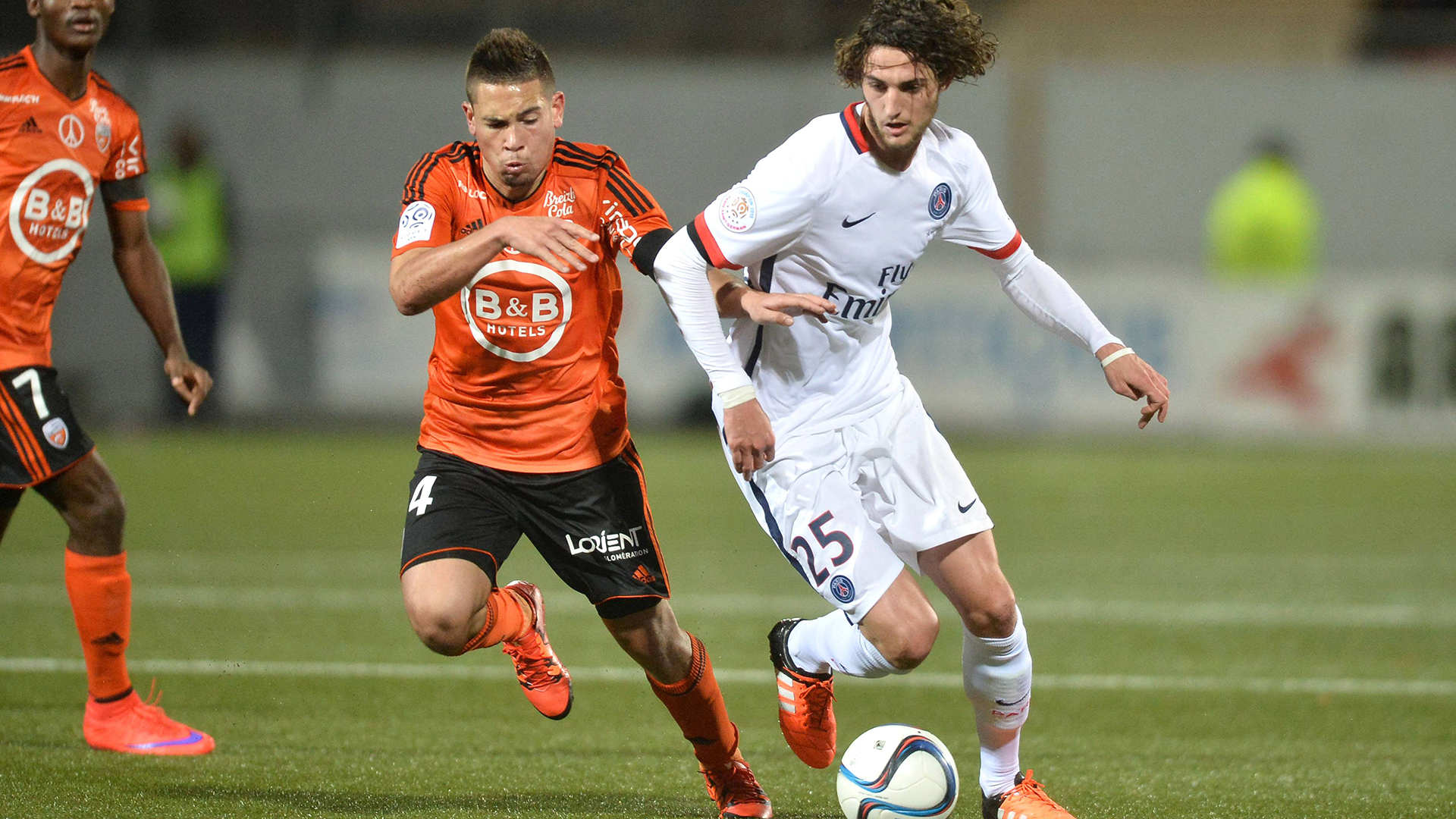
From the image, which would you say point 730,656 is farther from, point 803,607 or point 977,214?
point 977,214

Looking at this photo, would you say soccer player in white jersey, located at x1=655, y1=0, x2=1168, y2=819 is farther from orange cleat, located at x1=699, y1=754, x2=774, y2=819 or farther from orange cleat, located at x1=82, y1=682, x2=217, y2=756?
orange cleat, located at x1=82, y1=682, x2=217, y2=756

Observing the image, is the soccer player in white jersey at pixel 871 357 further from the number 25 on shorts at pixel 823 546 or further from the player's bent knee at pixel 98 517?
the player's bent knee at pixel 98 517

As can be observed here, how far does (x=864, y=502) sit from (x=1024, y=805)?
90cm

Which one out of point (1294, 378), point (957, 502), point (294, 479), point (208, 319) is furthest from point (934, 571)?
point (208, 319)

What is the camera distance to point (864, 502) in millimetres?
4367

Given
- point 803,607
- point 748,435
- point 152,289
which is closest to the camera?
point 748,435

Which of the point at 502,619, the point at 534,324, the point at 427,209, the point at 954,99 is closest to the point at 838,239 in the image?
the point at 534,324

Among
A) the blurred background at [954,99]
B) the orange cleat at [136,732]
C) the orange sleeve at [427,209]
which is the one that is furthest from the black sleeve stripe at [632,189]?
the blurred background at [954,99]

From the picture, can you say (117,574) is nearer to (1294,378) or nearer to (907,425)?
(907,425)

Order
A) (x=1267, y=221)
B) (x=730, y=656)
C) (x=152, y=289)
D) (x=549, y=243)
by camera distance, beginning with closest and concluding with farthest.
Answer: (x=549, y=243)
(x=152, y=289)
(x=730, y=656)
(x=1267, y=221)

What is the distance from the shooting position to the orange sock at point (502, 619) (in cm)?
433

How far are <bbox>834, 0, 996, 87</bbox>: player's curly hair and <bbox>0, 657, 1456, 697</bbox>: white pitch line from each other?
2.72m

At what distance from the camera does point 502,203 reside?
14.0 ft

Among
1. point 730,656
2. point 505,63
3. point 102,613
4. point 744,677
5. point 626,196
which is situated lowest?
point 730,656
